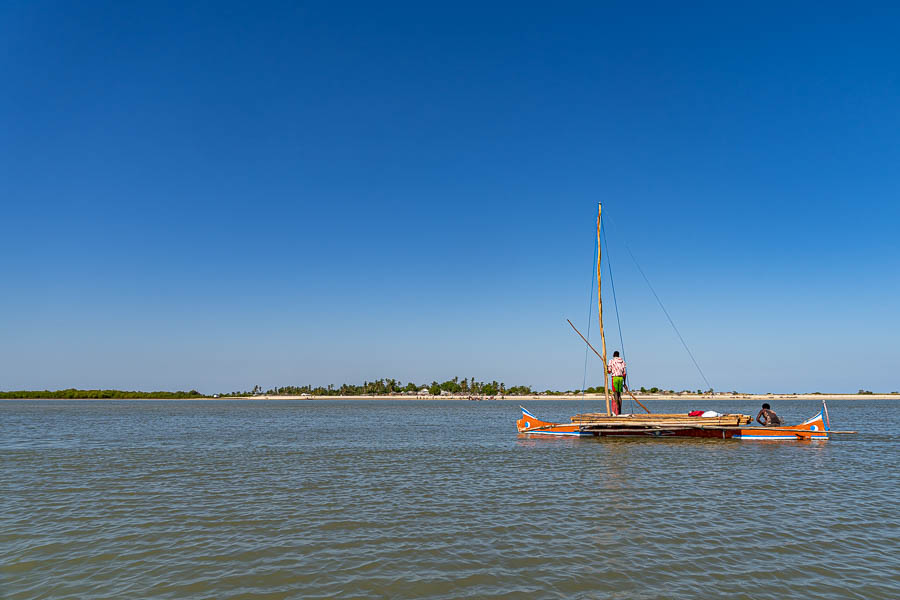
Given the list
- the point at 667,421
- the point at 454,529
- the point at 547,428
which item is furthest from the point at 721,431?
the point at 454,529

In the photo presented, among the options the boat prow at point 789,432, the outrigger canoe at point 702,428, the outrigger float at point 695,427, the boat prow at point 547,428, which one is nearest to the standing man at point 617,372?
the outrigger float at point 695,427

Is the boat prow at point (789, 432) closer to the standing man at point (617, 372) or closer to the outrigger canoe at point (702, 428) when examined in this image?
the outrigger canoe at point (702, 428)

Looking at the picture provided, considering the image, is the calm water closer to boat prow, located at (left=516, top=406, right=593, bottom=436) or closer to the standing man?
the standing man

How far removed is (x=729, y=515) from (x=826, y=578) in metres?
4.66

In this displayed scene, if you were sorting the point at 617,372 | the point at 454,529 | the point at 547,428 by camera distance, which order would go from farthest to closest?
the point at 547,428, the point at 617,372, the point at 454,529

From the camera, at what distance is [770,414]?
37062 mm

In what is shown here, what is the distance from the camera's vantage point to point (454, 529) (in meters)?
12.9

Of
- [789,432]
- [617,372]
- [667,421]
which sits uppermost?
[617,372]

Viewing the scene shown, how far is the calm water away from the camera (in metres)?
9.46

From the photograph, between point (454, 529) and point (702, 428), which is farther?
point (702, 428)

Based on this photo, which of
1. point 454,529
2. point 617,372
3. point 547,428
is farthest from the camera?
point 547,428

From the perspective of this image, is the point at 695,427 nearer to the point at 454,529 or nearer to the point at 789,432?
the point at 789,432

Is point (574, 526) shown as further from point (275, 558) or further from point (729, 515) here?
point (275, 558)

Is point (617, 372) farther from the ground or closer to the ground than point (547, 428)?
farther from the ground
